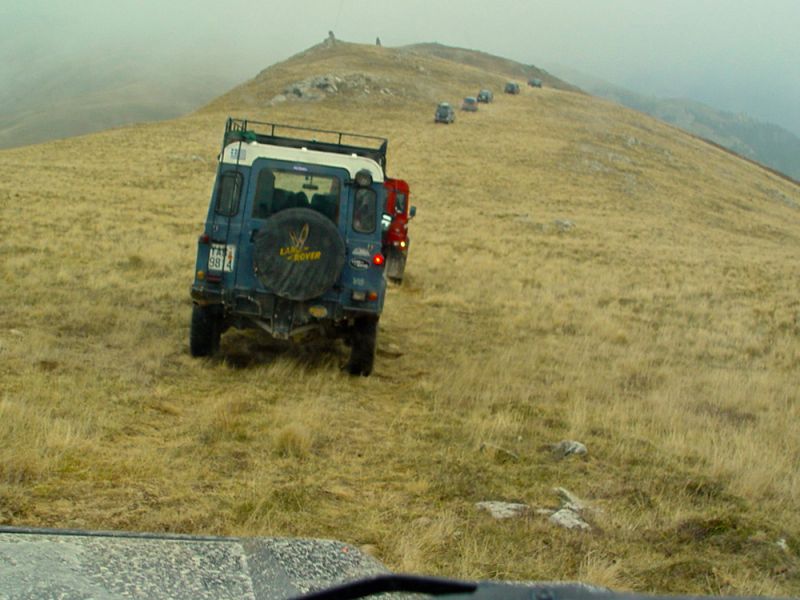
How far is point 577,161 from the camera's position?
45.8 meters

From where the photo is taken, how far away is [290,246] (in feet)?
27.8

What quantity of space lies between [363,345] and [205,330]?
1708mm

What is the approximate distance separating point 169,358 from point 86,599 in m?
6.20

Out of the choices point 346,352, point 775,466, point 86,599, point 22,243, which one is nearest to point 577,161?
point 22,243

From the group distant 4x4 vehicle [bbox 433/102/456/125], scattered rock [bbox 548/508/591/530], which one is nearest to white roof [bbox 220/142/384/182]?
scattered rock [bbox 548/508/591/530]

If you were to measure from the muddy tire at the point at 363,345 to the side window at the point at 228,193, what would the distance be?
5.90 feet

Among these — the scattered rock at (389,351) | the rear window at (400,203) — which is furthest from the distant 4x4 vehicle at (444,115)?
the scattered rock at (389,351)

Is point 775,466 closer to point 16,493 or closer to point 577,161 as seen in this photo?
A: point 16,493

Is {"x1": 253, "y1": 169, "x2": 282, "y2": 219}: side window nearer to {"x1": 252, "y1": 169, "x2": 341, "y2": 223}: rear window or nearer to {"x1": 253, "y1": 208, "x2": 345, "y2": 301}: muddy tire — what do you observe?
{"x1": 252, "y1": 169, "x2": 341, "y2": 223}: rear window

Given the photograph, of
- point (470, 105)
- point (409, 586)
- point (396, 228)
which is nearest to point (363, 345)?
point (396, 228)

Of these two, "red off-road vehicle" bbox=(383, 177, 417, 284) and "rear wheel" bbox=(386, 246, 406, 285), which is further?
"rear wheel" bbox=(386, 246, 406, 285)

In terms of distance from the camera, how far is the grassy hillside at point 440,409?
478cm

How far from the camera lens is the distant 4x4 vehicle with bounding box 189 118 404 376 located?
27.8 feet

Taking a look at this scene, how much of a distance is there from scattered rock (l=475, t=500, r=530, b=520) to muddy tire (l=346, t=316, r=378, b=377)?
13.0ft
